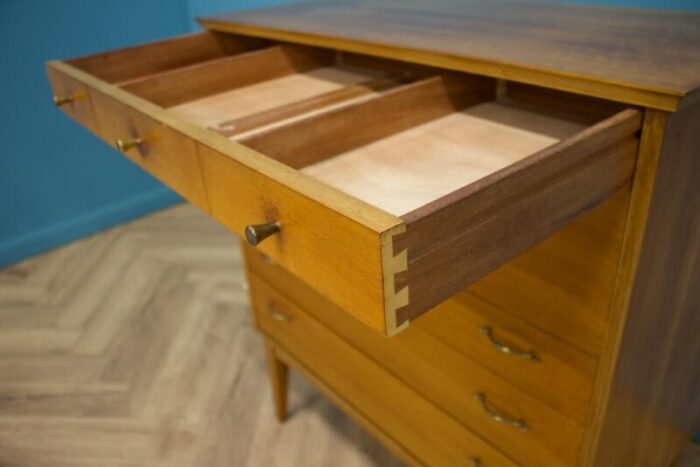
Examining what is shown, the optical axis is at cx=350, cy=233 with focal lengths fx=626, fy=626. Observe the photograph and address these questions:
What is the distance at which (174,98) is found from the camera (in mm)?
1045

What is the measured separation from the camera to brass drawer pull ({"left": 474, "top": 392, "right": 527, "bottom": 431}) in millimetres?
912

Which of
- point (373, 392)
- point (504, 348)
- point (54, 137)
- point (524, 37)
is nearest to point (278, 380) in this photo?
point (373, 392)

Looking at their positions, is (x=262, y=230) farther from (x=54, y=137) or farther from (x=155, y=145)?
(x=54, y=137)

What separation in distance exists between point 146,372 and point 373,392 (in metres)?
0.82

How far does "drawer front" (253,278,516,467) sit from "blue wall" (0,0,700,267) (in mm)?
1153

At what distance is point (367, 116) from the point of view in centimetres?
80

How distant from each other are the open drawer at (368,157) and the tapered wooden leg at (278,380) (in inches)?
25.4

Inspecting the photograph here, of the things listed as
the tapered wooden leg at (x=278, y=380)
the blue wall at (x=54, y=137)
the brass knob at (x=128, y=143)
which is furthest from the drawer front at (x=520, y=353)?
the blue wall at (x=54, y=137)

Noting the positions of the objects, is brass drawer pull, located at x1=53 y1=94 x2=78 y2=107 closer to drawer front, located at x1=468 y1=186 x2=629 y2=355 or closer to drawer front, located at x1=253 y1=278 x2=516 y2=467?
drawer front, located at x1=253 y1=278 x2=516 y2=467

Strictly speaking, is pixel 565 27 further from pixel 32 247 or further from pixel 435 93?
pixel 32 247

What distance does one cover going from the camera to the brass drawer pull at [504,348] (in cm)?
85

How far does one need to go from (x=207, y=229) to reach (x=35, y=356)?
2.76ft

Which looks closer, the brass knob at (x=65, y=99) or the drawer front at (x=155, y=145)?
the drawer front at (x=155, y=145)

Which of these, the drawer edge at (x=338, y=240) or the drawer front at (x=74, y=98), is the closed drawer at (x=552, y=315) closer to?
the drawer edge at (x=338, y=240)
